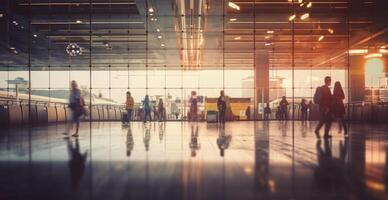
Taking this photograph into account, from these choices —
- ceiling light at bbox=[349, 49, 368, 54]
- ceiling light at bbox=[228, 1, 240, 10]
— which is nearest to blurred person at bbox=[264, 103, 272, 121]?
ceiling light at bbox=[349, 49, 368, 54]

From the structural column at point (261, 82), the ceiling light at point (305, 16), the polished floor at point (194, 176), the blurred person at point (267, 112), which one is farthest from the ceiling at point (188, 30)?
the polished floor at point (194, 176)

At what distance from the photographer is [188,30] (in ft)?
84.6

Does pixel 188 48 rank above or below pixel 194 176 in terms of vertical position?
above

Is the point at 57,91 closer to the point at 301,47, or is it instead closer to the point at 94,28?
the point at 94,28

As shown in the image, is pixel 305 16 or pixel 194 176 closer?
pixel 194 176

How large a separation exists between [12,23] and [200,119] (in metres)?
13.7

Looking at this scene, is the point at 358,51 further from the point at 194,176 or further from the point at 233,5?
the point at 194,176

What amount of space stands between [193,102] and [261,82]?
10.1m

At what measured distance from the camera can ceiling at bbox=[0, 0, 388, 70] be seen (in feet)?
71.3

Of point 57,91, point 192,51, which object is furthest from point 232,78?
point 57,91

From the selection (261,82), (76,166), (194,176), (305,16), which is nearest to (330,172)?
(194,176)

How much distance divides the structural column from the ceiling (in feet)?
1.94

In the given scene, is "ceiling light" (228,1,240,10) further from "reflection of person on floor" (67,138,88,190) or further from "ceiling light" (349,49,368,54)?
"reflection of person on floor" (67,138,88,190)

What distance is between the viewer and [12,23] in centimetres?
2467
